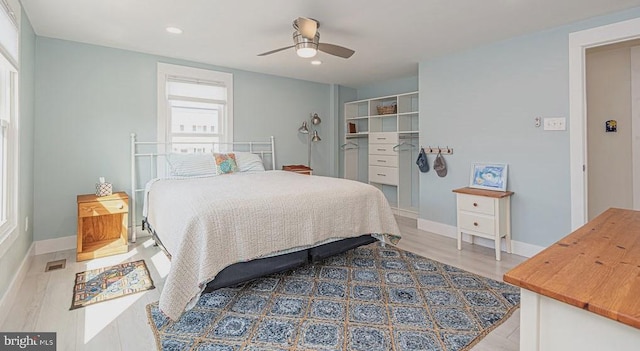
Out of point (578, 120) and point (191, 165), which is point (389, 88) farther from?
point (191, 165)

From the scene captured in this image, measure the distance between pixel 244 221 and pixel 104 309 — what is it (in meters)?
1.13

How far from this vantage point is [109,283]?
253cm

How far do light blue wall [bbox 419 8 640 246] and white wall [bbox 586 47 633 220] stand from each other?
134 centimetres

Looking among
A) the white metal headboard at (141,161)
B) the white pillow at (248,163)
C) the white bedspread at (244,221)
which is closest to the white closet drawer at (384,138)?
the white pillow at (248,163)

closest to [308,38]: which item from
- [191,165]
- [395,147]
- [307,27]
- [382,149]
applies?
[307,27]

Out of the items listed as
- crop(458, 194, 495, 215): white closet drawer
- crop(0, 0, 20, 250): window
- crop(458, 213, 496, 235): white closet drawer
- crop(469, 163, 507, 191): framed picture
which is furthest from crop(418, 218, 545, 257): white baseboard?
crop(0, 0, 20, 250): window

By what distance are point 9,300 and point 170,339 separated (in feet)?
4.54

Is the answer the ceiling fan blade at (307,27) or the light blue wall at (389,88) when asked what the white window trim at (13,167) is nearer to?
the ceiling fan blade at (307,27)

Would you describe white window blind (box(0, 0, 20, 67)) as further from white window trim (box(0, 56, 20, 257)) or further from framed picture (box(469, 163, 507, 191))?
framed picture (box(469, 163, 507, 191))

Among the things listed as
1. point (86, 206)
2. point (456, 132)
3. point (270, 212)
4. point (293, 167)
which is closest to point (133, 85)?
point (86, 206)

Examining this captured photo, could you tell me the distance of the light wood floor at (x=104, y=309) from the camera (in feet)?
5.83

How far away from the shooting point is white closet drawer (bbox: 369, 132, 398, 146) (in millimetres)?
5000

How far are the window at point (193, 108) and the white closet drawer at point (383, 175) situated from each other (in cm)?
247

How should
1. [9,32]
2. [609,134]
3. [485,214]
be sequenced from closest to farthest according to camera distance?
[9,32]
[485,214]
[609,134]
